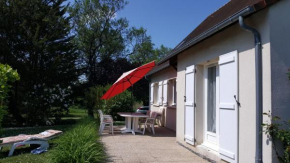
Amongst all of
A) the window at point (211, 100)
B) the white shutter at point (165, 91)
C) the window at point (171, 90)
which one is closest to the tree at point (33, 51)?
the white shutter at point (165, 91)

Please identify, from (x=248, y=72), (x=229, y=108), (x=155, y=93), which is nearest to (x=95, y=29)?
(x=155, y=93)

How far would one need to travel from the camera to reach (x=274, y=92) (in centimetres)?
409

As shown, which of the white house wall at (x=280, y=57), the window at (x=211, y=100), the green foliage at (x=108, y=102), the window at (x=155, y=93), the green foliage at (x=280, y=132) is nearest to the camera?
the green foliage at (x=280, y=132)

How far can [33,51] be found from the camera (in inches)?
709

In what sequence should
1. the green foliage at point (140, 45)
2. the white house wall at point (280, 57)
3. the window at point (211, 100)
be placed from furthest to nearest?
the green foliage at point (140, 45), the window at point (211, 100), the white house wall at point (280, 57)

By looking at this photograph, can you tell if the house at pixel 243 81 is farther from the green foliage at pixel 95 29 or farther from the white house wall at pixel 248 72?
the green foliage at pixel 95 29

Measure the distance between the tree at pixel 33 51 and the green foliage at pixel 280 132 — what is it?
51.6 ft

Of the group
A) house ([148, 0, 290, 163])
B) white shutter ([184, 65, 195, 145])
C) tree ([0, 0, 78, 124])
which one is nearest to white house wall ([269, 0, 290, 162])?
house ([148, 0, 290, 163])

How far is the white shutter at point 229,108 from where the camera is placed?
4906mm

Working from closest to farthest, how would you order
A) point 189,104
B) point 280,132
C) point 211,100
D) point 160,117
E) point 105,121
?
point 280,132
point 211,100
point 189,104
point 105,121
point 160,117

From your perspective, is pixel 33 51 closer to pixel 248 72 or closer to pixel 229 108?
pixel 229 108

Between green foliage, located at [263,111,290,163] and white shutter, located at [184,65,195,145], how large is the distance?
2797mm

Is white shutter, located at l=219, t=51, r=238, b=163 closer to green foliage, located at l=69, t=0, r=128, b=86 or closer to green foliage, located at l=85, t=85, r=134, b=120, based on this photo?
green foliage, located at l=85, t=85, r=134, b=120

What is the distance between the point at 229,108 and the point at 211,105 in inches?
59.1
